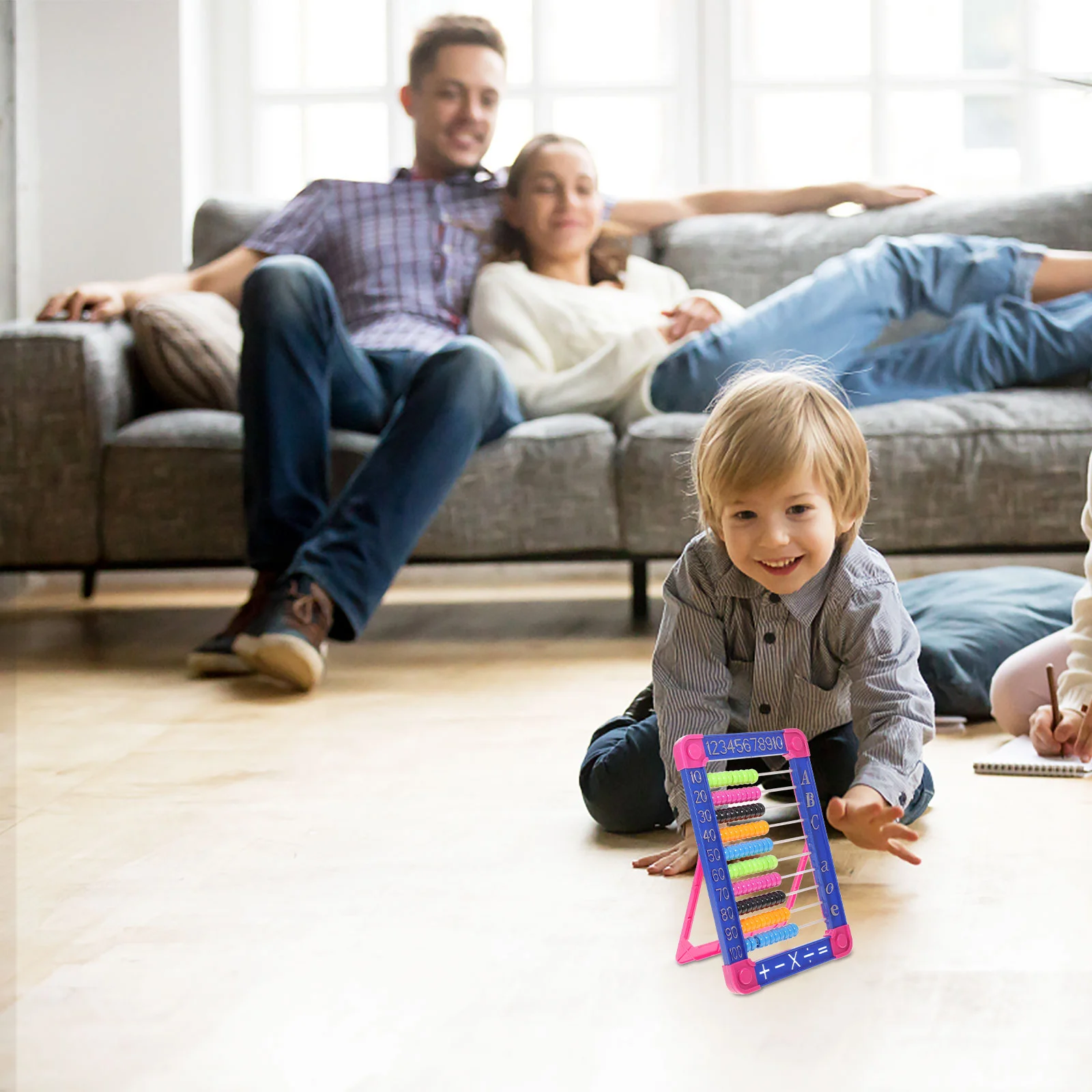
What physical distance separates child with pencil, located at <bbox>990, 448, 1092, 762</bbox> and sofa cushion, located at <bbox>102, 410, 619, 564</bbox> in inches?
34.6

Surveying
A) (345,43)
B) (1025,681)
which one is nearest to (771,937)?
(1025,681)

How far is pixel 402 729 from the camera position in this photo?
67.4 inches

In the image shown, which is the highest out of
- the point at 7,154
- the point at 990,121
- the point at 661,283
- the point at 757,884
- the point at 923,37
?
the point at 923,37

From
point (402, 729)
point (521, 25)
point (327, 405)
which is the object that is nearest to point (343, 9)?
point (521, 25)

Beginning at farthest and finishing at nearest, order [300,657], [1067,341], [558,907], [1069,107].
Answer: [1069,107] < [1067,341] < [300,657] < [558,907]

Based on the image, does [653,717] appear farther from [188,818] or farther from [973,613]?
[973,613]

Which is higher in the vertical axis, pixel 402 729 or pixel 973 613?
pixel 973 613

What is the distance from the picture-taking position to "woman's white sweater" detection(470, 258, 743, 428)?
95.3 inches

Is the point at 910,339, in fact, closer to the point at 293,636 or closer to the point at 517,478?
the point at 517,478

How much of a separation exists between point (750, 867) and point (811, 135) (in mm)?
2808

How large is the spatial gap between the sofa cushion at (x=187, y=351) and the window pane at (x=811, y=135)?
155cm

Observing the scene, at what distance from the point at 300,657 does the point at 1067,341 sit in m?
1.44

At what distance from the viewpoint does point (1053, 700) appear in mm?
1432

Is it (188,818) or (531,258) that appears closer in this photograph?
(188,818)
